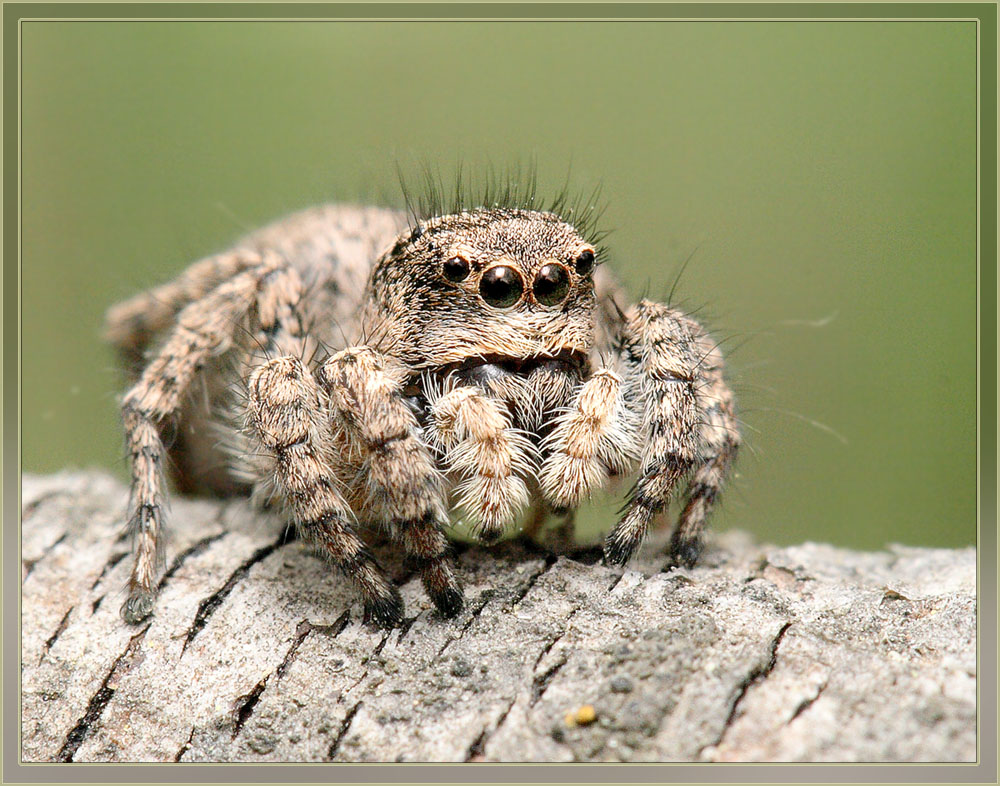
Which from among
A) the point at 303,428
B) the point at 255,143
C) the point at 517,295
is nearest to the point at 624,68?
the point at 255,143

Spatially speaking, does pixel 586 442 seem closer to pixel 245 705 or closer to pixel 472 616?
pixel 472 616

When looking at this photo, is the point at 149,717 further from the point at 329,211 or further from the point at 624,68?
the point at 624,68

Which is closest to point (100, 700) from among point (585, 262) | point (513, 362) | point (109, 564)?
point (109, 564)

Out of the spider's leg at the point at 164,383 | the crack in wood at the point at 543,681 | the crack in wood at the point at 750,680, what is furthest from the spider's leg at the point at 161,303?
the crack in wood at the point at 750,680

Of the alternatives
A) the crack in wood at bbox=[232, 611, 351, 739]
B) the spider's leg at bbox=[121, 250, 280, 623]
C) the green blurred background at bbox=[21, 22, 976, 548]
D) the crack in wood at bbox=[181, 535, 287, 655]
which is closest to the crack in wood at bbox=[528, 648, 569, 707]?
the crack in wood at bbox=[232, 611, 351, 739]

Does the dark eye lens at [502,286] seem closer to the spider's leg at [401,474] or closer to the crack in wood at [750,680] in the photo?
the spider's leg at [401,474]
